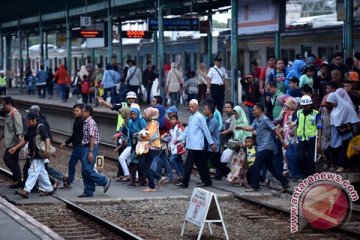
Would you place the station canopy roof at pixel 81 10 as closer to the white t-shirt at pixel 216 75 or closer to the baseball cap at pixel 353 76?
the white t-shirt at pixel 216 75

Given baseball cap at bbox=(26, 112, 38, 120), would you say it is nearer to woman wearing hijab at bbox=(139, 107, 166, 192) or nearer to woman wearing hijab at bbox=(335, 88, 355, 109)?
woman wearing hijab at bbox=(139, 107, 166, 192)

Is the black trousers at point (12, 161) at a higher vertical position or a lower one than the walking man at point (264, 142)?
lower

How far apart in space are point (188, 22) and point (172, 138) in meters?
14.4

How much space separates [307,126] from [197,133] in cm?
206

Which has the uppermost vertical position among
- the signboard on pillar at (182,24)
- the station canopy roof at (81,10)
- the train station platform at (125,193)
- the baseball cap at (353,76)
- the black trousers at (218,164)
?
the station canopy roof at (81,10)

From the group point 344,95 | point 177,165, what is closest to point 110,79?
point 177,165

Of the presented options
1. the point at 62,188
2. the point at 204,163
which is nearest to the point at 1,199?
the point at 62,188

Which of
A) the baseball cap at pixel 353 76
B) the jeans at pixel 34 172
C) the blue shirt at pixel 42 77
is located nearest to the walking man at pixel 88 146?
the jeans at pixel 34 172

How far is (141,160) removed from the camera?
17.9 metres

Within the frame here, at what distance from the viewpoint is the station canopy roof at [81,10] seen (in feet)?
111

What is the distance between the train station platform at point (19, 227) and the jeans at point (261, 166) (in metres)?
4.61

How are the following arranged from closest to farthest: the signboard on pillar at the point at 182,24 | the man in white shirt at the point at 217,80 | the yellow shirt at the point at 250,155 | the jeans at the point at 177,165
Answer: the yellow shirt at the point at 250,155 < the jeans at the point at 177,165 < the man in white shirt at the point at 217,80 < the signboard on pillar at the point at 182,24

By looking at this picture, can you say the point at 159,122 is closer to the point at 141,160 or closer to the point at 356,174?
the point at 141,160

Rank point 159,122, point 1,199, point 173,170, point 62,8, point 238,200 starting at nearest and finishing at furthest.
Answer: point 1,199 → point 238,200 → point 159,122 → point 173,170 → point 62,8
